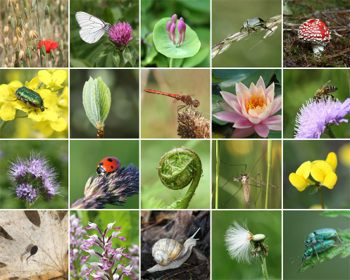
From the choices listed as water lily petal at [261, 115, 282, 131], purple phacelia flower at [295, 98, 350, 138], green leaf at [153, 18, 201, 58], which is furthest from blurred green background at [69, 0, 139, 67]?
purple phacelia flower at [295, 98, 350, 138]

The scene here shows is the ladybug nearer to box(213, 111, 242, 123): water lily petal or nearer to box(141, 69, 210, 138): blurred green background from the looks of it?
box(141, 69, 210, 138): blurred green background

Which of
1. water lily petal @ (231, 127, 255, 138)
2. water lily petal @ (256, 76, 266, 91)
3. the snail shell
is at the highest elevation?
water lily petal @ (256, 76, 266, 91)

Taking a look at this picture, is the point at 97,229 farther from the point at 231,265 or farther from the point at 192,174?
the point at 231,265

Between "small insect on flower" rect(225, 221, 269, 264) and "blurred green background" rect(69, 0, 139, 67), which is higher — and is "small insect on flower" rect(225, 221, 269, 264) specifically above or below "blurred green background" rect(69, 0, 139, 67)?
below

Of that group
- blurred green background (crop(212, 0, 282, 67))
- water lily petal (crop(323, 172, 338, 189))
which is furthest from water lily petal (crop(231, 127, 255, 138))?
water lily petal (crop(323, 172, 338, 189))

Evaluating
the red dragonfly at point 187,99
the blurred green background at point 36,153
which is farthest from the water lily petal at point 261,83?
the blurred green background at point 36,153
